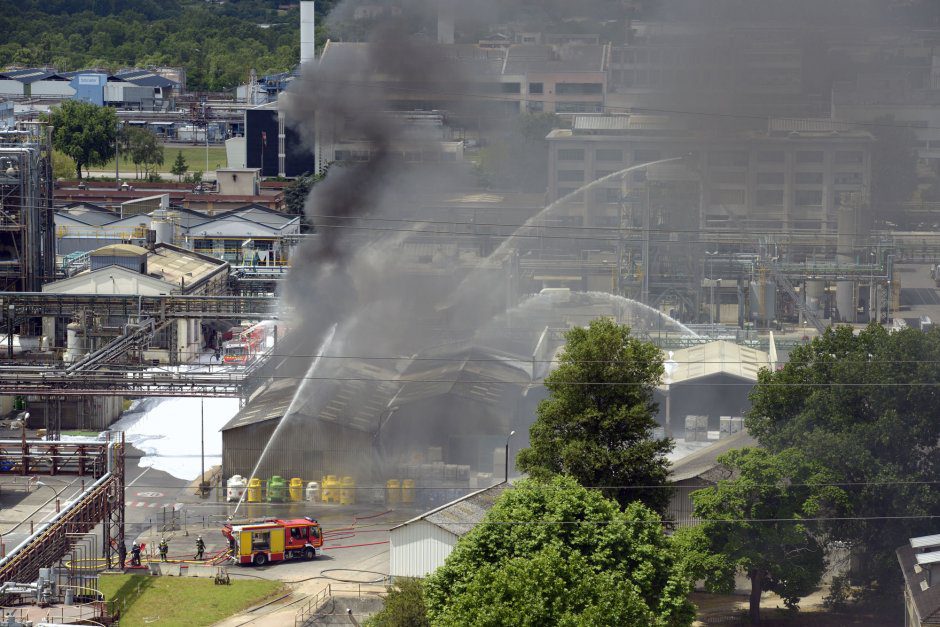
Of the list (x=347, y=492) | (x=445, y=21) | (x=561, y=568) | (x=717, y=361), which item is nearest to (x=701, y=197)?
(x=445, y=21)

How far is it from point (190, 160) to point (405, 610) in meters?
60.8

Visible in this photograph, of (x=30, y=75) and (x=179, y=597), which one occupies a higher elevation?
(x=30, y=75)

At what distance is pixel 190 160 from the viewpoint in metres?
74.8

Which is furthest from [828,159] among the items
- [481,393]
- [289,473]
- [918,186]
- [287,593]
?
[287,593]

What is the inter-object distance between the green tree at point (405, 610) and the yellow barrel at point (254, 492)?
6.74 metres

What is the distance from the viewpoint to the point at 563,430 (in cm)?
1917

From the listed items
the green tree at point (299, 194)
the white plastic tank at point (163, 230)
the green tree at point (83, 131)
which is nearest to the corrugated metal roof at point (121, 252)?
the white plastic tank at point (163, 230)

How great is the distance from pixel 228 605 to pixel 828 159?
31.8 metres

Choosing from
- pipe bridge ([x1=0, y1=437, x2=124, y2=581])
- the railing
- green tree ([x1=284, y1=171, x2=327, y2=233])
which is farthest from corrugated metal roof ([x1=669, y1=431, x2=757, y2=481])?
green tree ([x1=284, y1=171, x2=327, y2=233])

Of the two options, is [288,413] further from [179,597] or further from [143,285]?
[143,285]

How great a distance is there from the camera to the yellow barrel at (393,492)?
23.6m

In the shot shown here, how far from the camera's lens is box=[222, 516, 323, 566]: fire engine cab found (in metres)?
20.7

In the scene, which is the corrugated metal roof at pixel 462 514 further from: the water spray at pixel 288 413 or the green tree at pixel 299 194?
the green tree at pixel 299 194

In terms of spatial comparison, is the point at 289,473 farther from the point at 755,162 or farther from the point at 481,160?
the point at 481,160
